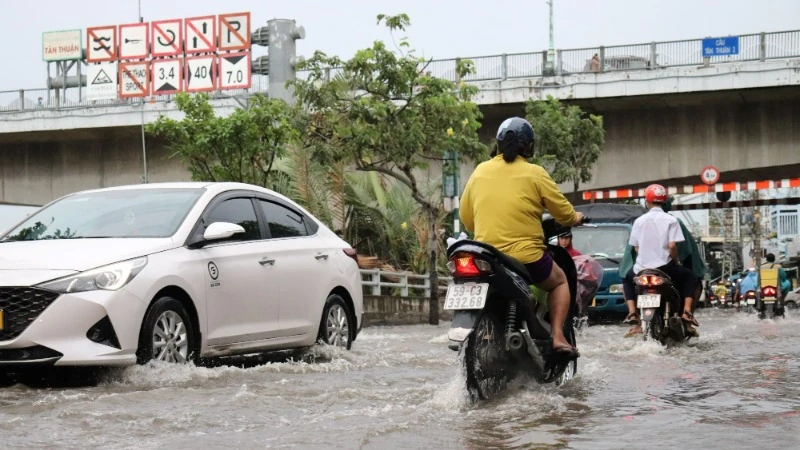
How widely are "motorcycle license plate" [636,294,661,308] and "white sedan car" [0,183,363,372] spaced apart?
2.61 metres

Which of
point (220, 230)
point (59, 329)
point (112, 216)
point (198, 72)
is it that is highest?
point (198, 72)

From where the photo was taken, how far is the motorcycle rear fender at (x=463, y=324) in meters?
7.41

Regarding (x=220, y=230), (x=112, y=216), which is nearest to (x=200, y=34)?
(x=112, y=216)

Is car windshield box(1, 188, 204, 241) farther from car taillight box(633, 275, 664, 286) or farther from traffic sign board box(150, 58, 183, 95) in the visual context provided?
traffic sign board box(150, 58, 183, 95)

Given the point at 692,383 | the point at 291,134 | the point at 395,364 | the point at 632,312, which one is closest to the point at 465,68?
the point at 291,134

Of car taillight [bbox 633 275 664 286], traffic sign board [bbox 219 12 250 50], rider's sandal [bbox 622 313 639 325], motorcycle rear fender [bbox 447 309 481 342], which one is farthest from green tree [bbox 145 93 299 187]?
traffic sign board [bbox 219 12 250 50]

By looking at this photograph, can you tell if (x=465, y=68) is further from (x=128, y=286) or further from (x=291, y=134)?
(x=128, y=286)

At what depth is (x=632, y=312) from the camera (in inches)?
538

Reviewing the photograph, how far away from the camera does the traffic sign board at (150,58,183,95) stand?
1750 inches

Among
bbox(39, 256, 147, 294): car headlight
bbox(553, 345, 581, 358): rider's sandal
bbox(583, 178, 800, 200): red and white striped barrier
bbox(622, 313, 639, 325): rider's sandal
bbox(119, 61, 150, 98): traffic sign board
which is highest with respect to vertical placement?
bbox(119, 61, 150, 98): traffic sign board

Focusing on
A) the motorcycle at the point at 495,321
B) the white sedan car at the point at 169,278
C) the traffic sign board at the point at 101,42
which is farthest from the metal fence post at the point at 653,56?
the motorcycle at the point at 495,321

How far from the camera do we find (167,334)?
30.2 ft

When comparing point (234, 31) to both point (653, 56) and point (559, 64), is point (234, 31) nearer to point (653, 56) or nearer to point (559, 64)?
point (559, 64)

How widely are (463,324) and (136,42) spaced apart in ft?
130
